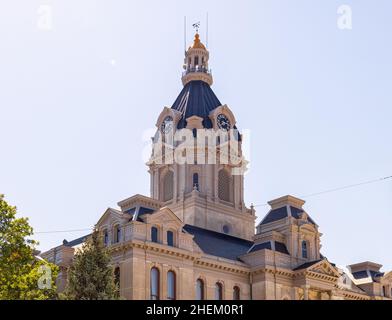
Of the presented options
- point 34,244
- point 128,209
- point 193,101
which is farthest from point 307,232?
point 34,244

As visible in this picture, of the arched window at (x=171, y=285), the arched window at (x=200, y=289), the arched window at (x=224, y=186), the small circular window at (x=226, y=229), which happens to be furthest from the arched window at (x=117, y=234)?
the arched window at (x=224, y=186)

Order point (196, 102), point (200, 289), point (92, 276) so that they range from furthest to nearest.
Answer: point (196, 102), point (200, 289), point (92, 276)

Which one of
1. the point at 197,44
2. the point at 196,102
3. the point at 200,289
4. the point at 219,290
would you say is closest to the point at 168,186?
the point at 196,102

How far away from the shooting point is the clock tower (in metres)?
82.1

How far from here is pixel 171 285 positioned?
60.8 m

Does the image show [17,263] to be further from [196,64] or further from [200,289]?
[196,64]

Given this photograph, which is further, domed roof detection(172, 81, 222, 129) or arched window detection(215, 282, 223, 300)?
domed roof detection(172, 81, 222, 129)

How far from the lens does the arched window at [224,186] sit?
85.8 metres

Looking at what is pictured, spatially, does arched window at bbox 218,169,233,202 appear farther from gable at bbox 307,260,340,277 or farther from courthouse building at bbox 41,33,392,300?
gable at bbox 307,260,340,277

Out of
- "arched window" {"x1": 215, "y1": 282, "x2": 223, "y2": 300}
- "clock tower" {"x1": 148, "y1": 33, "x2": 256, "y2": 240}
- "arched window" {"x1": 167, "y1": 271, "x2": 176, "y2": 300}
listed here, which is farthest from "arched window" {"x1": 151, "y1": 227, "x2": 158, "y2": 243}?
"clock tower" {"x1": 148, "y1": 33, "x2": 256, "y2": 240}

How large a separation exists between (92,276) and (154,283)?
14208 mm

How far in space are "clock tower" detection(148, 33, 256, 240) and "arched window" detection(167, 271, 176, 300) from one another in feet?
61.4

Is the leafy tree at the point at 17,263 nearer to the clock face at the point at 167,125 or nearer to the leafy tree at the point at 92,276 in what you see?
the leafy tree at the point at 92,276

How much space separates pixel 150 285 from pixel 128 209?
7507 mm
